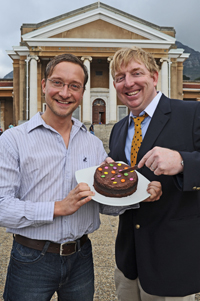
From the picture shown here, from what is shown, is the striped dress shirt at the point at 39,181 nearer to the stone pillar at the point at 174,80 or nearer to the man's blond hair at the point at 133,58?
the man's blond hair at the point at 133,58

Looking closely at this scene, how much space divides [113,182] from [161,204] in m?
0.42

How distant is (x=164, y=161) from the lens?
5.37 ft

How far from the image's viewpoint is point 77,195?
1.54 metres

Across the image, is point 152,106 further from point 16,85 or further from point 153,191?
point 16,85

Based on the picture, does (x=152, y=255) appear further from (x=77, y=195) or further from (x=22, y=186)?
(x=22, y=186)

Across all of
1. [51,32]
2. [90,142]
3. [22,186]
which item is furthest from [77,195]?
[51,32]

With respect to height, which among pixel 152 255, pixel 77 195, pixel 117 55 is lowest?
pixel 152 255

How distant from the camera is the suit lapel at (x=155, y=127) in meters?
2.01

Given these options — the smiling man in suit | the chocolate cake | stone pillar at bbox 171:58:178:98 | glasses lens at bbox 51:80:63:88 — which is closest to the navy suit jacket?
the smiling man in suit

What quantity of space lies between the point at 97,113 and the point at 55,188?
25798mm

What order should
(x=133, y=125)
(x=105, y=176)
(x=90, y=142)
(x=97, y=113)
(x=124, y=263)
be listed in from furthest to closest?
(x=97, y=113)
(x=133, y=125)
(x=124, y=263)
(x=90, y=142)
(x=105, y=176)

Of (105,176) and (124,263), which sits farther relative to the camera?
(124,263)

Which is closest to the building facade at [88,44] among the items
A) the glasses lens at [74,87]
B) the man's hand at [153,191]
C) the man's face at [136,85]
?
the man's face at [136,85]

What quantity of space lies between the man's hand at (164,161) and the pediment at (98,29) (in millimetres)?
22911
